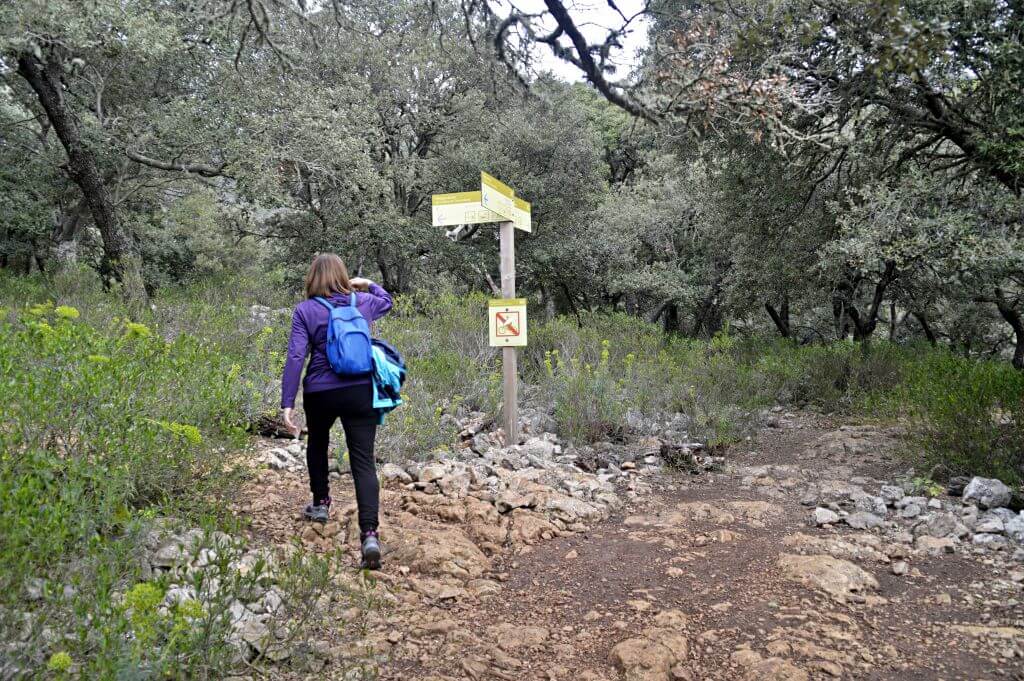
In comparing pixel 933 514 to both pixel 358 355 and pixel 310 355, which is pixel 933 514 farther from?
pixel 310 355

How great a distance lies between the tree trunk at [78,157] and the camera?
9906 mm

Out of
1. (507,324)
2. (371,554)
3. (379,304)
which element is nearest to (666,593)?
(371,554)

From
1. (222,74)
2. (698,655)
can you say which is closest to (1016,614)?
(698,655)

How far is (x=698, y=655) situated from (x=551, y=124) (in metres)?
14.5

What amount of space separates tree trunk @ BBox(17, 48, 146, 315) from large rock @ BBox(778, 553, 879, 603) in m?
8.56

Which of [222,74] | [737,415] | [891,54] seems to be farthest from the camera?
[222,74]

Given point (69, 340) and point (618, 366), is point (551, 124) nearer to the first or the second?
point (618, 366)

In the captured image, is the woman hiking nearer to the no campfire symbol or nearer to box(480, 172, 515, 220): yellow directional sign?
box(480, 172, 515, 220): yellow directional sign

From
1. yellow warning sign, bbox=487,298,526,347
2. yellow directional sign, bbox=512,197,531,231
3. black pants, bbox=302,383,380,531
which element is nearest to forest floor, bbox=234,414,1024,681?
black pants, bbox=302,383,380,531

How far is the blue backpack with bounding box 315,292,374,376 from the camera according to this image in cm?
329

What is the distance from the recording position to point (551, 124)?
1592 cm

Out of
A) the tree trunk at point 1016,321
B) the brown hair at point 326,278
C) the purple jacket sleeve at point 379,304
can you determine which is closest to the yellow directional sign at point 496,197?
the purple jacket sleeve at point 379,304

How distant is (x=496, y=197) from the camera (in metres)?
5.82

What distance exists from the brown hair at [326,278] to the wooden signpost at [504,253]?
2.32 meters
